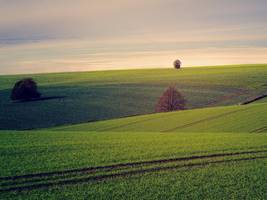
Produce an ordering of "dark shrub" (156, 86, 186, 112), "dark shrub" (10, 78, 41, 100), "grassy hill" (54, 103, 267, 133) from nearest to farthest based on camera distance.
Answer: "grassy hill" (54, 103, 267, 133), "dark shrub" (156, 86, 186, 112), "dark shrub" (10, 78, 41, 100)

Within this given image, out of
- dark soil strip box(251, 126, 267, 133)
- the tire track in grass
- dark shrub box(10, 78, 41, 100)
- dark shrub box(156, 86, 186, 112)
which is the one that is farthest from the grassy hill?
dark shrub box(10, 78, 41, 100)

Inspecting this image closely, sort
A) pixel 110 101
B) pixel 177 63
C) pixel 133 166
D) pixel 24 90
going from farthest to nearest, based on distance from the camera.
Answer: pixel 177 63 < pixel 24 90 < pixel 110 101 < pixel 133 166

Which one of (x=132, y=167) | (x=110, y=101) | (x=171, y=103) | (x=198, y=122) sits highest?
(x=132, y=167)

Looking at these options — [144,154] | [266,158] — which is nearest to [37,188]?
[144,154]

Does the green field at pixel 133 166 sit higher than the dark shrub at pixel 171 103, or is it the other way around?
the green field at pixel 133 166

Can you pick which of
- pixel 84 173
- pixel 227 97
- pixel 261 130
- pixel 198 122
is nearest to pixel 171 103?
pixel 227 97

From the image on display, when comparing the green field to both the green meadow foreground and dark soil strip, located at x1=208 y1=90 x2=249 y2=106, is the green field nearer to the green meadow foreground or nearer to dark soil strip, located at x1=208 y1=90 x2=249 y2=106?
the green meadow foreground

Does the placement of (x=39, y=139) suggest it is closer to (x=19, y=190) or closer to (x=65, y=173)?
(x=65, y=173)

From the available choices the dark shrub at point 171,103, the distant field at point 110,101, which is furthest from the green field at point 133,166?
the distant field at point 110,101

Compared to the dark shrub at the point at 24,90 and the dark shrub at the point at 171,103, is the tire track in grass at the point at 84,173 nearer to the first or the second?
the dark shrub at the point at 171,103

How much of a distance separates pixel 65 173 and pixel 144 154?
4251mm

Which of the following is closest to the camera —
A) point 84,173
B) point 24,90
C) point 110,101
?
point 84,173

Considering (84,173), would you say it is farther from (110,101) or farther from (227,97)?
(227,97)

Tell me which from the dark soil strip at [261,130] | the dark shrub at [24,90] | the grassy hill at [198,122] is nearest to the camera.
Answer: the dark soil strip at [261,130]
